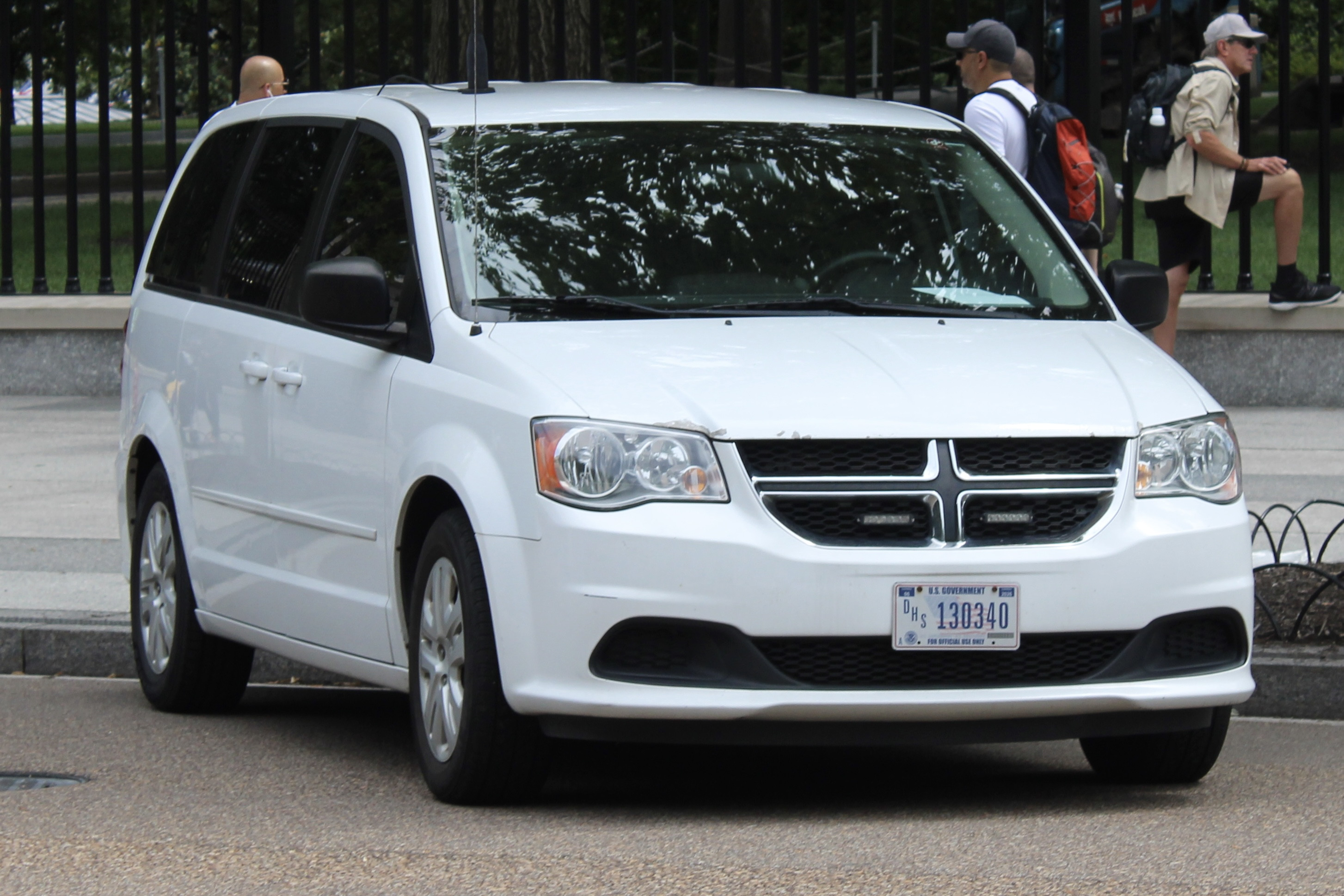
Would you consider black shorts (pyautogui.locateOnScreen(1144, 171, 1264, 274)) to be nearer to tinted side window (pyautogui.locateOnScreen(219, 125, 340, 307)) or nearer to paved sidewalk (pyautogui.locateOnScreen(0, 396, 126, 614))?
paved sidewalk (pyautogui.locateOnScreen(0, 396, 126, 614))

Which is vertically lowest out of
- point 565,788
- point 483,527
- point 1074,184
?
point 565,788

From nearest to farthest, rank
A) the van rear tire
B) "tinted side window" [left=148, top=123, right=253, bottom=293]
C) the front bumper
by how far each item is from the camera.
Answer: the front bumper → the van rear tire → "tinted side window" [left=148, top=123, right=253, bottom=293]

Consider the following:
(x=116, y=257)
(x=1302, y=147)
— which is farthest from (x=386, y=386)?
(x=1302, y=147)

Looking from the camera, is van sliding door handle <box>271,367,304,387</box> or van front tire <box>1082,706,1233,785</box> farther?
van sliding door handle <box>271,367,304,387</box>

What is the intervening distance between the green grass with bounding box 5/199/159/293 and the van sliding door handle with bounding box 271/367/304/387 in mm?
7830

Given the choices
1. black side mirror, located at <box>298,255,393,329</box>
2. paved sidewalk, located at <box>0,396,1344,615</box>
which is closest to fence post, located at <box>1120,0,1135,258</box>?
paved sidewalk, located at <box>0,396,1344,615</box>

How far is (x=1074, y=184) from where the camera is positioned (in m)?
10.7

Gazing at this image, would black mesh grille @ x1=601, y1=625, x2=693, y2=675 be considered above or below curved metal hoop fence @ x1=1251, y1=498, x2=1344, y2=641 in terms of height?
above

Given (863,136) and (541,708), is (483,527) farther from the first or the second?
(863,136)

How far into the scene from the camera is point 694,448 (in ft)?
17.8

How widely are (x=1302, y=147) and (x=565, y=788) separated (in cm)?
3023

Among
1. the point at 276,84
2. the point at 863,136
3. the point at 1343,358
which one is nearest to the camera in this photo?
the point at 863,136

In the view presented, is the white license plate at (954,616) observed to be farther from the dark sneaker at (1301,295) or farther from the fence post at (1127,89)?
the dark sneaker at (1301,295)

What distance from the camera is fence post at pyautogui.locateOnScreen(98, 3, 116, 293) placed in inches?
575
